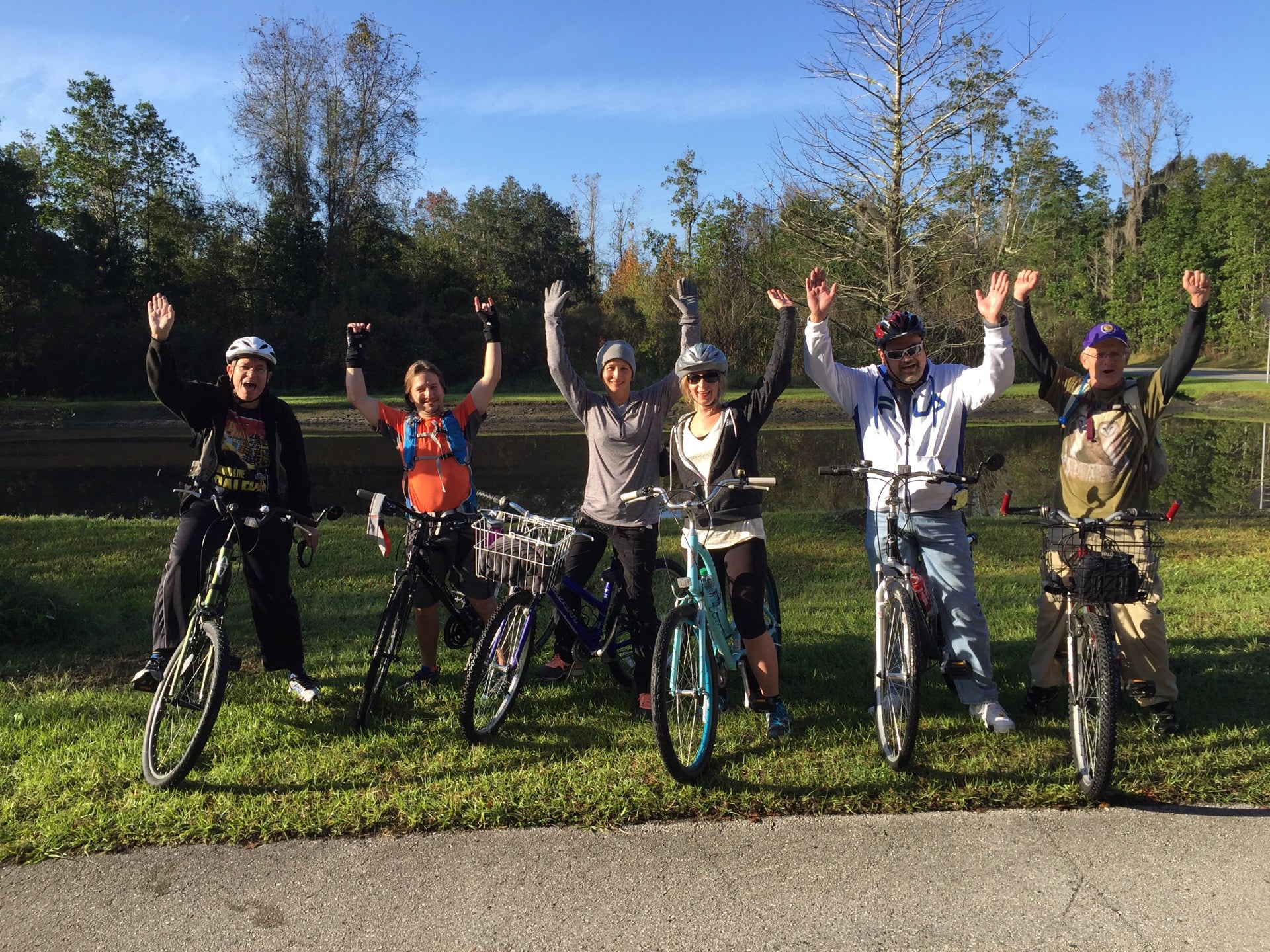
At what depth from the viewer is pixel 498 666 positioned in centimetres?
490

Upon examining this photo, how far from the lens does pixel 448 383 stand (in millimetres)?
45688

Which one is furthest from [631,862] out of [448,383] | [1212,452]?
[448,383]

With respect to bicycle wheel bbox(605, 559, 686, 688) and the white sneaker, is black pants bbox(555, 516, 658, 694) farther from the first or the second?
the white sneaker

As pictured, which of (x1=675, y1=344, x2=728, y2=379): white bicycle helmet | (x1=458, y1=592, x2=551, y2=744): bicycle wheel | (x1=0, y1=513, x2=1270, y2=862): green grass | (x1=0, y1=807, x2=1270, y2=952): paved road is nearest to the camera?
(x1=0, y1=807, x2=1270, y2=952): paved road

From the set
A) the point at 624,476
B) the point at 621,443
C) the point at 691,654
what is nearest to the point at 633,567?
the point at 624,476

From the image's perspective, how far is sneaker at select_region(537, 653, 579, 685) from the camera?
5750 millimetres

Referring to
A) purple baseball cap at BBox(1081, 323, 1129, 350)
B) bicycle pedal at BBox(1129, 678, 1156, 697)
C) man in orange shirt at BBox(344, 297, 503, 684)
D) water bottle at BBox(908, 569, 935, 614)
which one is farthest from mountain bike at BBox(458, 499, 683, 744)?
purple baseball cap at BBox(1081, 323, 1129, 350)

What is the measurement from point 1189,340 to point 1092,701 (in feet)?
6.15

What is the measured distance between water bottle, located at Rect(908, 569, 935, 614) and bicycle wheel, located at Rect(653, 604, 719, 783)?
1.12m

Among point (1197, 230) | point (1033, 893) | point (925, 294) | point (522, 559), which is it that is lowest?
point (1033, 893)

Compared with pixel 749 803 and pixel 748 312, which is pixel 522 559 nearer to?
pixel 749 803

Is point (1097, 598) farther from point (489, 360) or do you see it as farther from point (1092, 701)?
point (489, 360)

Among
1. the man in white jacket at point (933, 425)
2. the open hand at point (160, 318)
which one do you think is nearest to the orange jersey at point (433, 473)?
the open hand at point (160, 318)

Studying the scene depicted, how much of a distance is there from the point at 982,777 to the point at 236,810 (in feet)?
10.6
